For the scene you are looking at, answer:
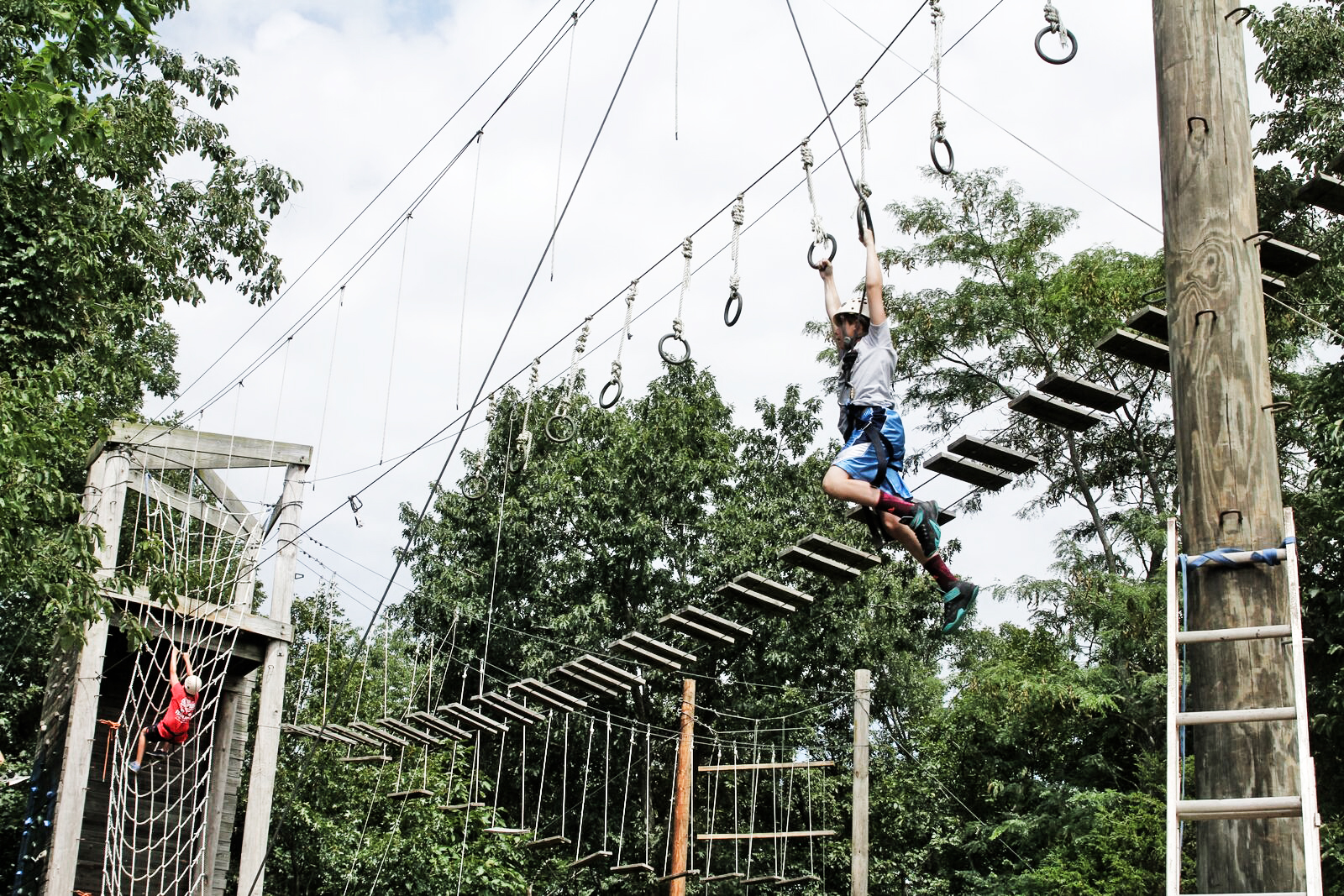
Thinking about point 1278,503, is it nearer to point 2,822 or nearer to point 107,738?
point 107,738

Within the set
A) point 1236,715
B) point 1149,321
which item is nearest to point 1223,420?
point 1236,715

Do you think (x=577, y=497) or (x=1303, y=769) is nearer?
(x=1303, y=769)

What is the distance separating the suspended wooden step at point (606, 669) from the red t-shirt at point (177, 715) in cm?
306

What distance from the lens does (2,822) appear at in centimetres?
1633

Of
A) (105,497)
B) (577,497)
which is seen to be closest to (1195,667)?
(105,497)

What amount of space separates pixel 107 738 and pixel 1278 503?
9038 mm

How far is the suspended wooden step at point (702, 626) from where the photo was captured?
31.4 feet

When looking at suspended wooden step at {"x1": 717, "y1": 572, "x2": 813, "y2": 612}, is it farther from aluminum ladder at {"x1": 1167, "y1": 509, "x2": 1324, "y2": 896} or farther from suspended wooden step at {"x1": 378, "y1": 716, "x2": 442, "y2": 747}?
aluminum ladder at {"x1": 1167, "y1": 509, "x2": 1324, "y2": 896}

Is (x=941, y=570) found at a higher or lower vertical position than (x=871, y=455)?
lower

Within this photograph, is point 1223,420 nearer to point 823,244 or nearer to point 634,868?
point 823,244

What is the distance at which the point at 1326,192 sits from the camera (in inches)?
193

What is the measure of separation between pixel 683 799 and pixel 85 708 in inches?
269

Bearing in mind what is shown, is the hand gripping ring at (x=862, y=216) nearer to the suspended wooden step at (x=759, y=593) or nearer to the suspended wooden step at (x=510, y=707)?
the suspended wooden step at (x=759, y=593)

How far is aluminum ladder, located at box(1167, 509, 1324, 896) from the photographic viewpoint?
9.46 ft
